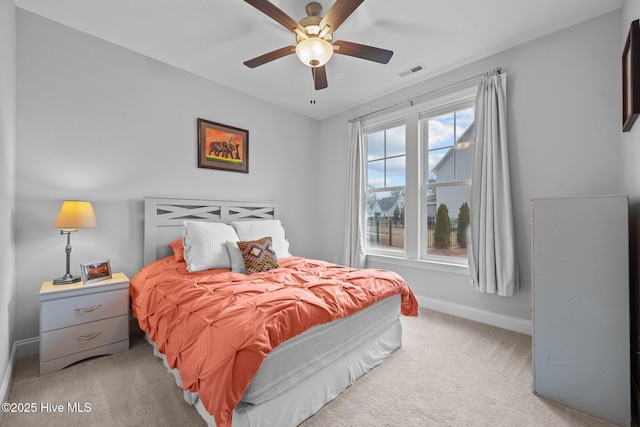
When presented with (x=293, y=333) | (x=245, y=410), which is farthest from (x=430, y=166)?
(x=245, y=410)

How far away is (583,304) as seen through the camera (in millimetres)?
1625

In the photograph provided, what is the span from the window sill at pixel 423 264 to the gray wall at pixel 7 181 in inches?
138

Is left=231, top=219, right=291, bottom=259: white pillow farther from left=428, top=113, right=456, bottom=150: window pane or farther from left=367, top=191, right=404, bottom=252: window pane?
left=428, top=113, right=456, bottom=150: window pane

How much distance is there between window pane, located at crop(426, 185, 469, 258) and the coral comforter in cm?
119

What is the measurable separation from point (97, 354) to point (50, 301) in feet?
1.78

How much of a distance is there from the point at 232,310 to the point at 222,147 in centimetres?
247

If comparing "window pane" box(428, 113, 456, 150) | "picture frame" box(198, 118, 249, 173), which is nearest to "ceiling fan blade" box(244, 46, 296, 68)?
"picture frame" box(198, 118, 249, 173)

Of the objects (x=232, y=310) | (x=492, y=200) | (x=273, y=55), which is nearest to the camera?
(x=232, y=310)

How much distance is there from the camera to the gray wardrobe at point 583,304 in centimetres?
153

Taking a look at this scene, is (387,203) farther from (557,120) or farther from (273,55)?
(273,55)

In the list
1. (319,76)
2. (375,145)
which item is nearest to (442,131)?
(375,145)

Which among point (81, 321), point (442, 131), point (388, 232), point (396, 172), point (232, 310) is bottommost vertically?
point (81, 321)

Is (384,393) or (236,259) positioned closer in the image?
(384,393)

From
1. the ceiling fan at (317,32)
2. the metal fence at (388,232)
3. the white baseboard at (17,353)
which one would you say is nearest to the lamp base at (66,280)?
the white baseboard at (17,353)
